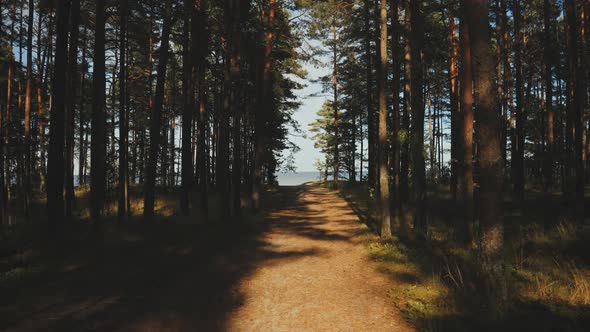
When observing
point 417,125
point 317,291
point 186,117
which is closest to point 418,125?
point 417,125

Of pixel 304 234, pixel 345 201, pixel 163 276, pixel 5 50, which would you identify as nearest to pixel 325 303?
pixel 163 276

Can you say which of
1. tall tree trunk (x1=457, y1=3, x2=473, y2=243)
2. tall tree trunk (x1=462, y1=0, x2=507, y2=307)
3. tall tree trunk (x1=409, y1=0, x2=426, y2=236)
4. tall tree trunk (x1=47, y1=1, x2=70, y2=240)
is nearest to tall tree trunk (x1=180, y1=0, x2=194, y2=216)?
tall tree trunk (x1=47, y1=1, x2=70, y2=240)

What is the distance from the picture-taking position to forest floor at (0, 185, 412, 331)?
5508 mm

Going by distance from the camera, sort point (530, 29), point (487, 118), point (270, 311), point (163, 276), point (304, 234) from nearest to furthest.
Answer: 1. point (487, 118)
2. point (270, 311)
3. point (163, 276)
4. point (304, 234)
5. point (530, 29)

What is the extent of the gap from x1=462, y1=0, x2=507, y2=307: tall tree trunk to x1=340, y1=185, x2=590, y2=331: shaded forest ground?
59 centimetres

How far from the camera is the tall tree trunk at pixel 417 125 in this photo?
11188 mm

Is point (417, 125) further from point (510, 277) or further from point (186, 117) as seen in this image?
point (186, 117)

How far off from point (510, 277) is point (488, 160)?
2545 mm

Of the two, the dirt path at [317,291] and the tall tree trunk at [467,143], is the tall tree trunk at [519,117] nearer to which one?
the tall tree trunk at [467,143]

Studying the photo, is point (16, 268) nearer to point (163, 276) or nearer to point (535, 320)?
point (163, 276)

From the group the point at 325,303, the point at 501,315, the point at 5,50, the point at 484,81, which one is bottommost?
the point at 325,303

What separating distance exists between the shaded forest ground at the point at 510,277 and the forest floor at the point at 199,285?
527 millimetres

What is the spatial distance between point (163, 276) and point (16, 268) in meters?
3.75

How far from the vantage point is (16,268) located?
313 inches
